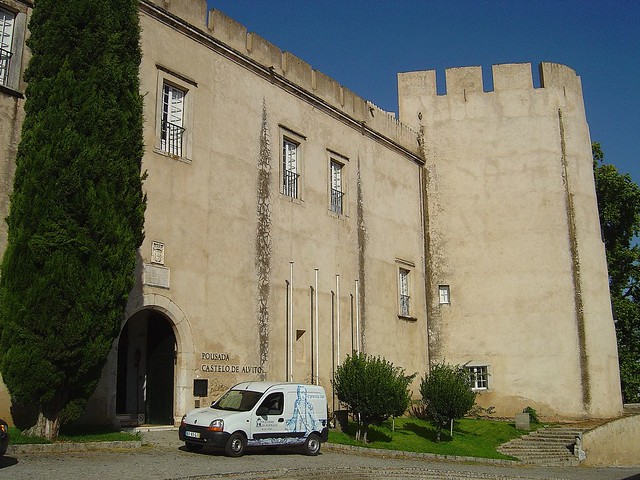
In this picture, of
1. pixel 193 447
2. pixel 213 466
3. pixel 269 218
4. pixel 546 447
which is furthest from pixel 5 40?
pixel 546 447

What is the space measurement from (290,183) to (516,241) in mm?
8765

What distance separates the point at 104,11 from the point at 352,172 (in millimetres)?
10720

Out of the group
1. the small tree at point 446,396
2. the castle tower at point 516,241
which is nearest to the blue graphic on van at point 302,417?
the small tree at point 446,396

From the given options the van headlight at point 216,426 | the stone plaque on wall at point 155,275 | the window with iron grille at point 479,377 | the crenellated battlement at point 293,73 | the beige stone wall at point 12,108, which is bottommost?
the van headlight at point 216,426

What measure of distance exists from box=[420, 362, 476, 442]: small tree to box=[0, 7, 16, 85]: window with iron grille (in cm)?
1327

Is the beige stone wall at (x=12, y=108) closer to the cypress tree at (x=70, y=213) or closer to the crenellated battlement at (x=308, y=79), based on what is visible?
the cypress tree at (x=70, y=213)

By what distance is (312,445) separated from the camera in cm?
1512

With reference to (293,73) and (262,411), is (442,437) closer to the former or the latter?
(262,411)

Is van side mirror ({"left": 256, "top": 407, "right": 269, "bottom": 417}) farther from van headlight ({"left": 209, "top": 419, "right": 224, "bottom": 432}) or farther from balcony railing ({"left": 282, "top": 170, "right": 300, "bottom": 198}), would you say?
balcony railing ({"left": 282, "top": 170, "right": 300, "bottom": 198})

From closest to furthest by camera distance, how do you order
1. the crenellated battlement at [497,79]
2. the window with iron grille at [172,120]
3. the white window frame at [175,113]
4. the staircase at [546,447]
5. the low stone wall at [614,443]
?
the white window frame at [175,113] → the window with iron grille at [172,120] → the staircase at [546,447] → the low stone wall at [614,443] → the crenellated battlement at [497,79]

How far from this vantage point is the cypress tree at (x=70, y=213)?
41.2ft

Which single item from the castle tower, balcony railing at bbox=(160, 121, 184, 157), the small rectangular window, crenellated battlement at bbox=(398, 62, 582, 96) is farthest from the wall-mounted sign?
crenellated battlement at bbox=(398, 62, 582, 96)

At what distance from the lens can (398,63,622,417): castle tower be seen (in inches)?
945

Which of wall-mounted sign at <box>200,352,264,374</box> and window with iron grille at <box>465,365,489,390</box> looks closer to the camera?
wall-mounted sign at <box>200,352,264,374</box>
